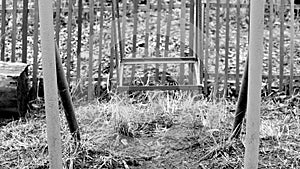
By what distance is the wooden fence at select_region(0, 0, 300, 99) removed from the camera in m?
5.84

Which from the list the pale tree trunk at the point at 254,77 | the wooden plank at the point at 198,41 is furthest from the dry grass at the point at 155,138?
the pale tree trunk at the point at 254,77

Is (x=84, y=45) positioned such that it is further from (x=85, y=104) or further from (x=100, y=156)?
(x=100, y=156)

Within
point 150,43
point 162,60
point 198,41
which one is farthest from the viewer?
point 150,43

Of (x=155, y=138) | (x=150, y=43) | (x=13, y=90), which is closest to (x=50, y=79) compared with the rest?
(x=155, y=138)

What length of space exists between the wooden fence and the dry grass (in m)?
0.62

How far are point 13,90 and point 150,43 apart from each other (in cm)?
229

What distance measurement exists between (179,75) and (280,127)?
1.55 metres

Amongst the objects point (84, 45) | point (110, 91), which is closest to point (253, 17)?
point (110, 91)

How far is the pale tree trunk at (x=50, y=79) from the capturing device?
117 inches

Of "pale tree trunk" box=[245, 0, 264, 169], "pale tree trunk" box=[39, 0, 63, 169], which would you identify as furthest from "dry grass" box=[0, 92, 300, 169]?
"pale tree trunk" box=[245, 0, 264, 169]

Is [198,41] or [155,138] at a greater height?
[198,41]

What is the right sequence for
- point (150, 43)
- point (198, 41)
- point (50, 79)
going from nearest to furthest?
point (50, 79), point (198, 41), point (150, 43)

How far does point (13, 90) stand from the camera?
511cm

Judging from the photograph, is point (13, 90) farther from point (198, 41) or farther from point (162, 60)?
point (198, 41)
